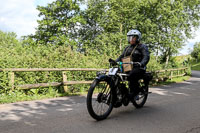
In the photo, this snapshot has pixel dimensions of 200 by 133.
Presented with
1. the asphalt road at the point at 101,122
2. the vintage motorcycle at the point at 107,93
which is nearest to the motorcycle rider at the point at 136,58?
the vintage motorcycle at the point at 107,93

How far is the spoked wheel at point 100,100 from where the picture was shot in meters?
4.14

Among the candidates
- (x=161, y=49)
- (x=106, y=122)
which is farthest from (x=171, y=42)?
(x=106, y=122)

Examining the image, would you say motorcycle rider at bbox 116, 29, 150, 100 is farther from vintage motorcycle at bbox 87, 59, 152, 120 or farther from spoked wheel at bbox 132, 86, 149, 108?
spoked wheel at bbox 132, 86, 149, 108

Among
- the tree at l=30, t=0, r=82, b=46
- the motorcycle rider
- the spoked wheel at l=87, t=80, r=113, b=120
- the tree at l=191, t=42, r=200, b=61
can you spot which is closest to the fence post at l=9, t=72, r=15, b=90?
the spoked wheel at l=87, t=80, r=113, b=120

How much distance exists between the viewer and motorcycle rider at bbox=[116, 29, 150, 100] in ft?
16.4

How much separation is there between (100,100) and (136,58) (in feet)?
5.28

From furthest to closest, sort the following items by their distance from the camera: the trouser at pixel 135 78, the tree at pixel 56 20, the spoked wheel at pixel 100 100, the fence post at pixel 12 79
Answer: the tree at pixel 56 20 < the fence post at pixel 12 79 < the trouser at pixel 135 78 < the spoked wheel at pixel 100 100

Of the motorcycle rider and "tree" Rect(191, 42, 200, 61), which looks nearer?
the motorcycle rider

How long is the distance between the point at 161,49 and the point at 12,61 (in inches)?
1016

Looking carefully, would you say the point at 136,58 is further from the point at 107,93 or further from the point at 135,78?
the point at 107,93

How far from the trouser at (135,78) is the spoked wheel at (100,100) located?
762 mm

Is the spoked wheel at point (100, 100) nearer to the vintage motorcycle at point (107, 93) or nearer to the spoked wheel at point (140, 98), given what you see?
the vintage motorcycle at point (107, 93)

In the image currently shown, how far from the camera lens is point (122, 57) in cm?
557

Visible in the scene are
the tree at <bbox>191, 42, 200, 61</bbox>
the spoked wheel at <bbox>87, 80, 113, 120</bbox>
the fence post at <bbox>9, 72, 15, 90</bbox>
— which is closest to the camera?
the spoked wheel at <bbox>87, 80, 113, 120</bbox>
